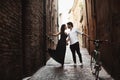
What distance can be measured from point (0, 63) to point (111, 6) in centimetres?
381

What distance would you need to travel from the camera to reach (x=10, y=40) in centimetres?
699

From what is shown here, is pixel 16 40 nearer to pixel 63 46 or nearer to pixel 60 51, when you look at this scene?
pixel 60 51

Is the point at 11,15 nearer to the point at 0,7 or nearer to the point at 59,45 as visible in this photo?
the point at 0,7

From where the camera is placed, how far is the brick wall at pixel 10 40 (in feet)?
20.4

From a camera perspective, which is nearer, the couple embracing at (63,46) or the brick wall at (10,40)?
the brick wall at (10,40)

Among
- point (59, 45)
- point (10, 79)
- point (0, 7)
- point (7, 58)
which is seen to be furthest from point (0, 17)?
point (59, 45)

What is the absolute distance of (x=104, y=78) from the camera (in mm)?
8461

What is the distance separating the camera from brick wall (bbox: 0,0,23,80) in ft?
20.4

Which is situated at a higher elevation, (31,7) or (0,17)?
(31,7)

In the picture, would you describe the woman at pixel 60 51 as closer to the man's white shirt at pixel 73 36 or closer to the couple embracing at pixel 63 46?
the couple embracing at pixel 63 46

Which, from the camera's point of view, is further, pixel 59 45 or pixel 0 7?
pixel 59 45

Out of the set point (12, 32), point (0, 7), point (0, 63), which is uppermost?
point (0, 7)

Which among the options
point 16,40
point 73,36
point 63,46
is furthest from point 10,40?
point 63,46

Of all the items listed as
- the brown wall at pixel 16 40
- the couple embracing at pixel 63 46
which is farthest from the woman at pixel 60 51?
the brown wall at pixel 16 40
